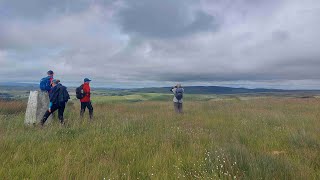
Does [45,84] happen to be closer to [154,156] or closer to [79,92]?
[79,92]

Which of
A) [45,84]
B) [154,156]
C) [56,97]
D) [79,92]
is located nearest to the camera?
[154,156]

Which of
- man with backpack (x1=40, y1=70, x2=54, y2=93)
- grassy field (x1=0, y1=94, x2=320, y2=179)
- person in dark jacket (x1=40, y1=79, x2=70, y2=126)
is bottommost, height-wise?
grassy field (x1=0, y1=94, x2=320, y2=179)

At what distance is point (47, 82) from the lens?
10453 mm

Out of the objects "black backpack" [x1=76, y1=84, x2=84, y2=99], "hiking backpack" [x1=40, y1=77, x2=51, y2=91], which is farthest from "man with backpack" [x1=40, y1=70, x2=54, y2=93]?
"black backpack" [x1=76, y1=84, x2=84, y2=99]

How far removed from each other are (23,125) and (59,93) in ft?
5.62

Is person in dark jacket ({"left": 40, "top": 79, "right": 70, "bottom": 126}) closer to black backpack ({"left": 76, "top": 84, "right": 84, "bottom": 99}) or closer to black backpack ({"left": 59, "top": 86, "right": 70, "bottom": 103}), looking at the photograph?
black backpack ({"left": 59, "top": 86, "right": 70, "bottom": 103})

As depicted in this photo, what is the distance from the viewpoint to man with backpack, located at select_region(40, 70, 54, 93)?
1037cm

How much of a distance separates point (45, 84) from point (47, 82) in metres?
0.10

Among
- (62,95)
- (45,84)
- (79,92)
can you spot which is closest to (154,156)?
(62,95)

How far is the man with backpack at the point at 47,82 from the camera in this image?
10.4 meters

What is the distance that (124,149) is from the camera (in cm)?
607

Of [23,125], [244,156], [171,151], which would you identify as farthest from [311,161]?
[23,125]

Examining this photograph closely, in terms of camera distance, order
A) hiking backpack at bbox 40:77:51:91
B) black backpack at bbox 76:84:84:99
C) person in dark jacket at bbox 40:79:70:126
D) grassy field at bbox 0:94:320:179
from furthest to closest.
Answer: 1. black backpack at bbox 76:84:84:99
2. hiking backpack at bbox 40:77:51:91
3. person in dark jacket at bbox 40:79:70:126
4. grassy field at bbox 0:94:320:179

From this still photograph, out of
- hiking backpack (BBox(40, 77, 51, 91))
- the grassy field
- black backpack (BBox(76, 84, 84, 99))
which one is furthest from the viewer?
black backpack (BBox(76, 84, 84, 99))
